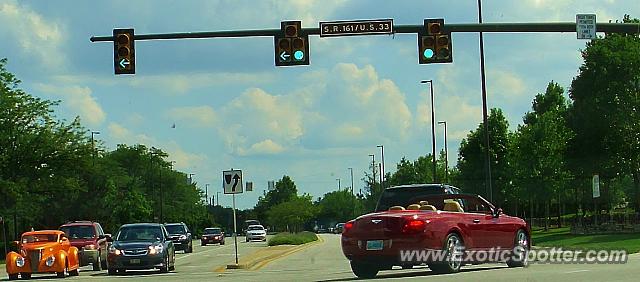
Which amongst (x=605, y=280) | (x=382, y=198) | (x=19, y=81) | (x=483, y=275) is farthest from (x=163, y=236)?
(x=19, y=81)

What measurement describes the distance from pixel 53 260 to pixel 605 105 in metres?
34.2

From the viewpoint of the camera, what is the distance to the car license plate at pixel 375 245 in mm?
19219

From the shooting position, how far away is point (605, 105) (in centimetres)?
5419

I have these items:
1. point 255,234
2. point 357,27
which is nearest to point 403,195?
point 357,27

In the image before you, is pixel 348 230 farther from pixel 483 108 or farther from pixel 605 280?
pixel 483 108

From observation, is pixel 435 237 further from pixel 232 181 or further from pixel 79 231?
pixel 79 231

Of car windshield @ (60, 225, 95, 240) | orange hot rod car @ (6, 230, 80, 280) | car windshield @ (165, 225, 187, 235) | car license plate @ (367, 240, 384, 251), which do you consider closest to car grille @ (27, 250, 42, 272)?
orange hot rod car @ (6, 230, 80, 280)

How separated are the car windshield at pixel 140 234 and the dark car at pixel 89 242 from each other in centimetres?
369

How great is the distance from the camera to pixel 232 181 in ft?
105

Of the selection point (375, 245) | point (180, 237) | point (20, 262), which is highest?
point (375, 245)

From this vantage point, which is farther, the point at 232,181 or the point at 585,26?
the point at 232,181

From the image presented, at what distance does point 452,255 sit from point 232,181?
1344 cm

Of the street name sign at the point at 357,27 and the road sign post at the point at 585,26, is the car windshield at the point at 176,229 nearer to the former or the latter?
the street name sign at the point at 357,27

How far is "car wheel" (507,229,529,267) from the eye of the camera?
70.3 ft
